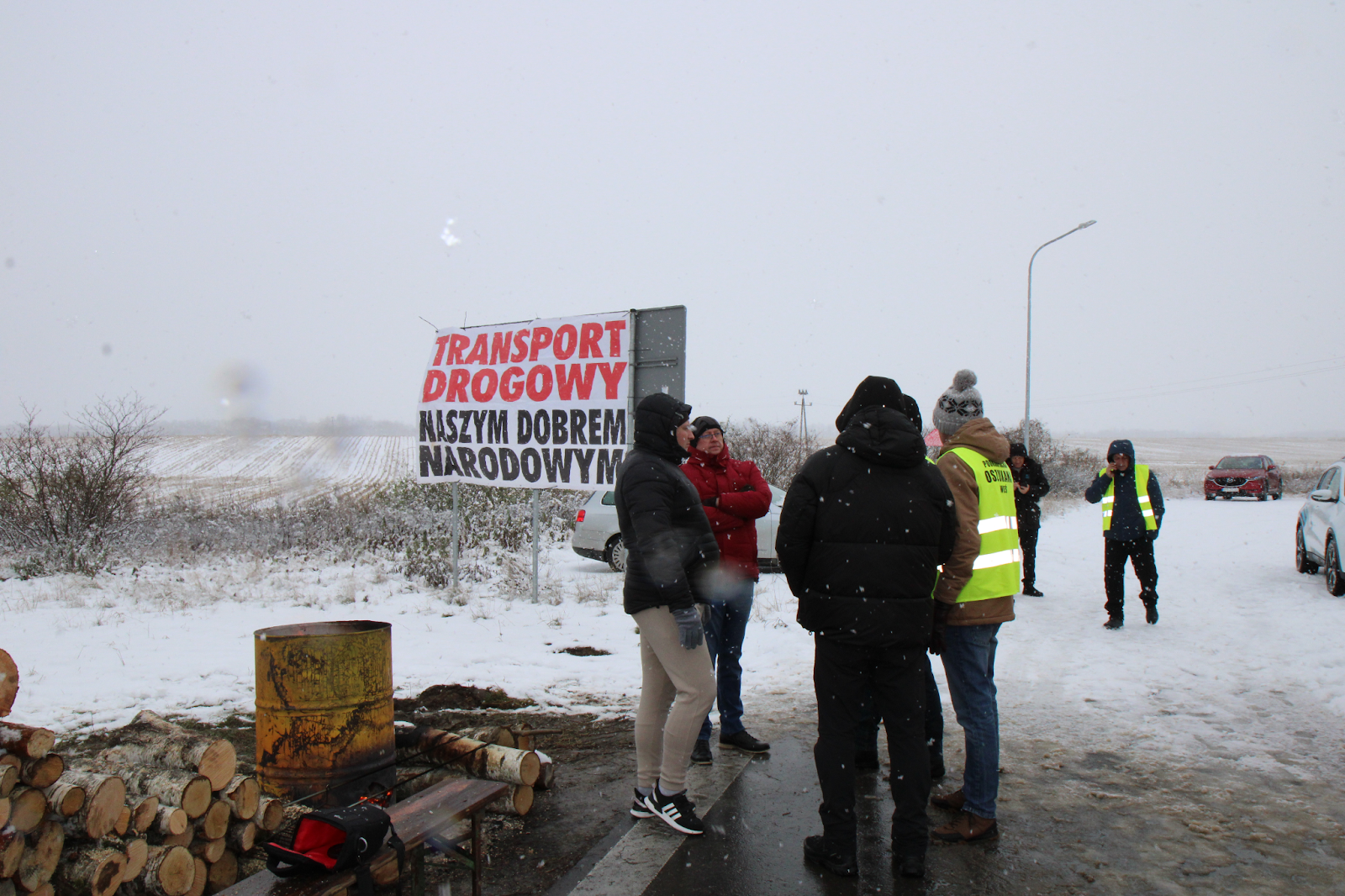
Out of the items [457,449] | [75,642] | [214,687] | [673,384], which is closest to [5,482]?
[75,642]

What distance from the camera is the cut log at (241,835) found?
120 inches

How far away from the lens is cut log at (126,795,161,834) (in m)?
2.81

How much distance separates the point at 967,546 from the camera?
354cm

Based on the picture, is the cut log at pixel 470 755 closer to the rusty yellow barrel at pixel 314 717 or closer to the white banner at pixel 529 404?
the rusty yellow barrel at pixel 314 717

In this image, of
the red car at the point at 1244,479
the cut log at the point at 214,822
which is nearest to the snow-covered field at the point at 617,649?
the cut log at the point at 214,822

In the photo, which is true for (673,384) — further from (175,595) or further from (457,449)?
(175,595)

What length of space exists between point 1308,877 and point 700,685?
2456mm

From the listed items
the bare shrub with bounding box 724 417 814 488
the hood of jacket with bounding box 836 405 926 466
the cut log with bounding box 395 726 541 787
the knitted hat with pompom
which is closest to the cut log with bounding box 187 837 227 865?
the cut log with bounding box 395 726 541 787

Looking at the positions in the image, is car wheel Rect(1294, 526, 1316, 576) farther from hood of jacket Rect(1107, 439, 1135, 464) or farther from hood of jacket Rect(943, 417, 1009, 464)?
hood of jacket Rect(943, 417, 1009, 464)

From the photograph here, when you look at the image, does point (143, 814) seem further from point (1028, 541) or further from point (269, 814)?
point (1028, 541)

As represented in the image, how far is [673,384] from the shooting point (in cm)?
796

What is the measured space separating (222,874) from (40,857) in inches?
22.8

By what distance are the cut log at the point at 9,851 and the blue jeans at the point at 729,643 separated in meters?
2.92

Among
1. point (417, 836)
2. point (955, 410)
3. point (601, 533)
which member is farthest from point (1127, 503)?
point (417, 836)
